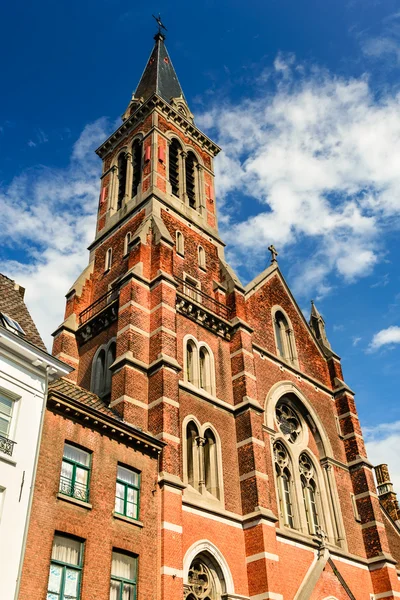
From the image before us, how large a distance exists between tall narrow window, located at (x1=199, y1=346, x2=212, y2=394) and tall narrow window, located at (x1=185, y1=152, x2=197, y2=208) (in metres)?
11.8

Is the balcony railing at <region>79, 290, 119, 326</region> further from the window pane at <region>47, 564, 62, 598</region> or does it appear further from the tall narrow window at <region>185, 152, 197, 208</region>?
the window pane at <region>47, 564, 62, 598</region>

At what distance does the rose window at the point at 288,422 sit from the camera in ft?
99.6

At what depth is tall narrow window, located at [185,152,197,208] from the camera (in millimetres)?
38000

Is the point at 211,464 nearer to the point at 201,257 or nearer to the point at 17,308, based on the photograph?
the point at 17,308

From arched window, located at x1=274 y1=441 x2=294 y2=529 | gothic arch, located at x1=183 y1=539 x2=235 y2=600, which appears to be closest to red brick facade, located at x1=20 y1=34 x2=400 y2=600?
gothic arch, located at x1=183 y1=539 x2=235 y2=600

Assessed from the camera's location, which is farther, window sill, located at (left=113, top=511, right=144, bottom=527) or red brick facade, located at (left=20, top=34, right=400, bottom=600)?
red brick facade, located at (left=20, top=34, right=400, bottom=600)

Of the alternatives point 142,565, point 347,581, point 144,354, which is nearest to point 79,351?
point 144,354

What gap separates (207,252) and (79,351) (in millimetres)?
9192

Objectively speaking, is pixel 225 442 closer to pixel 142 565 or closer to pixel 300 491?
pixel 300 491

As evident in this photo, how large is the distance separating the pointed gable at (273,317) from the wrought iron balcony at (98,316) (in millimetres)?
7058

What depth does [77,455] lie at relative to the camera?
19531mm

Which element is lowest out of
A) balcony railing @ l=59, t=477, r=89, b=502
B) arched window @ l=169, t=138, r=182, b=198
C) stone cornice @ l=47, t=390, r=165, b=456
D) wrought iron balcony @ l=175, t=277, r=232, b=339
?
balcony railing @ l=59, t=477, r=89, b=502

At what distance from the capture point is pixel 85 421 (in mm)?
20203

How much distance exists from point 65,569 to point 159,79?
35642mm
